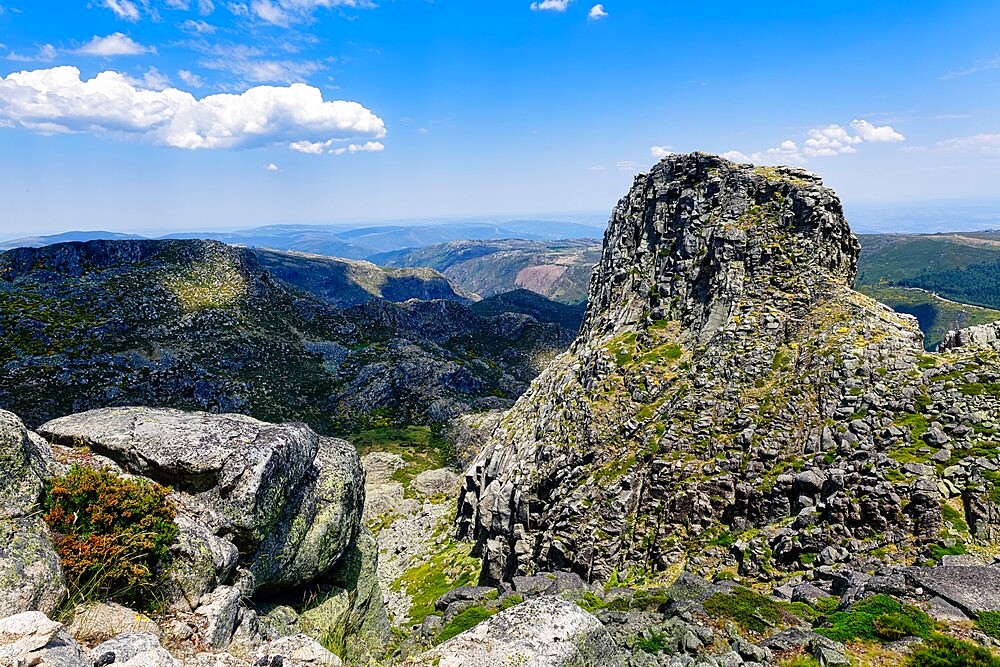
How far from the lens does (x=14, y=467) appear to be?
1292cm

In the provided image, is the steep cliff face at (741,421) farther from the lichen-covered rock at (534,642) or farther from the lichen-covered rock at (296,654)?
the lichen-covered rock at (296,654)

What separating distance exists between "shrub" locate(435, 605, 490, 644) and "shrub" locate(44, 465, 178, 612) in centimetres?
1892

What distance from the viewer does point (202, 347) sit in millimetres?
109125

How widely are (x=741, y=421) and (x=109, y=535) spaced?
39068mm

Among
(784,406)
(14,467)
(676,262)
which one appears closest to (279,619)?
(14,467)

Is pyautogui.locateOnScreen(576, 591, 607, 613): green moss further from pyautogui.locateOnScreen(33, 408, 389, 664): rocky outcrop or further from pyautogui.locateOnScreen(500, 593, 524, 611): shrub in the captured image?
pyautogui.locateOnScreen(33, 408, 389, 664): rocky outcrop

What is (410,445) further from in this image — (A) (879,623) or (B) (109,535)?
(A) (879,623)

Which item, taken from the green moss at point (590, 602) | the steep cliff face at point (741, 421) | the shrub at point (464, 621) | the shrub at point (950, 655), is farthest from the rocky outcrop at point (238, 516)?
the steep cliff face at point (741, 421)

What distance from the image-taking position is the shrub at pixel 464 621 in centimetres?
2866

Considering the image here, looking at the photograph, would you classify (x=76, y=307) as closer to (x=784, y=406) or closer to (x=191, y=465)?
(x=191, y=465)

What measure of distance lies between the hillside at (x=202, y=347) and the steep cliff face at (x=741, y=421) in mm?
72394

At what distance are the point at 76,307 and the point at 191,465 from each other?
112493mm

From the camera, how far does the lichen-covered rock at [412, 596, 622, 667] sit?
12.8 m

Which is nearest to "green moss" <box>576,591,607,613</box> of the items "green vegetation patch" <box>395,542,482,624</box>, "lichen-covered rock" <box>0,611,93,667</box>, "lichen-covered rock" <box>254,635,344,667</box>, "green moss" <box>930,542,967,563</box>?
"lichen-covered rock" <box>254,635,344,667</box>
